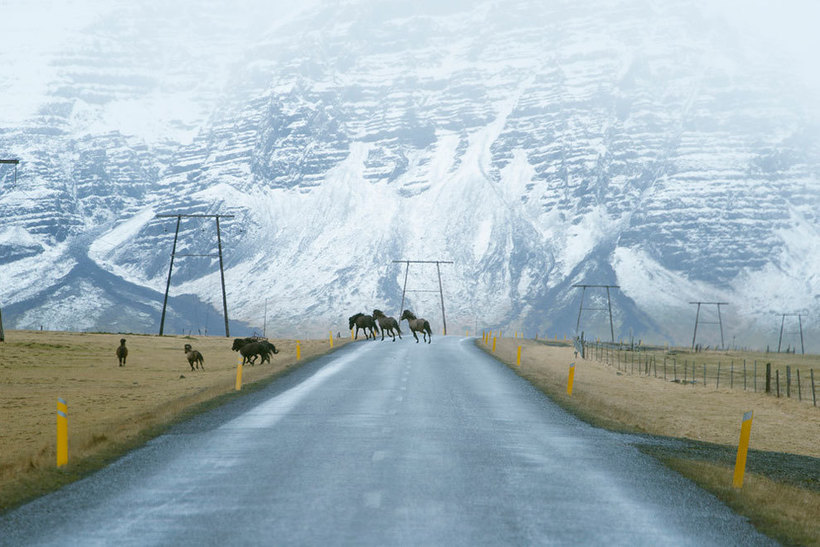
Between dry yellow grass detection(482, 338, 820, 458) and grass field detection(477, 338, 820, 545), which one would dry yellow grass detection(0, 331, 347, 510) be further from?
dry yellow grass detection(482, 338, 820, 458)

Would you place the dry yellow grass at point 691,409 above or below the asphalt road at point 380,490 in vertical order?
below

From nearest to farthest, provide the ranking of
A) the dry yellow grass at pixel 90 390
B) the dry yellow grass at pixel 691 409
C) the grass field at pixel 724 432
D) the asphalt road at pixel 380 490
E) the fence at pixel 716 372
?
the asphalt road at pixel 380 490 < the grass field at pixel 724 432 < the dry yellow grass at pixel 90 390 < the dry yellow grass at pixel 691 409 < the fence at pixel 716 372

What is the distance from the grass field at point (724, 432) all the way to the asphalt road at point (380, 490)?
63cm

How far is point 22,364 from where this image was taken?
166 ft

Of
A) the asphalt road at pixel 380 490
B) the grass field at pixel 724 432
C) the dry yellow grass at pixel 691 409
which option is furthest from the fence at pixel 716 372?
the asphalt road at pixel 380 490

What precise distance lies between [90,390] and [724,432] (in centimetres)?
2387

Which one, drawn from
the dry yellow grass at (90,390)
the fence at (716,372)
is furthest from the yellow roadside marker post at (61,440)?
the fence at (716,372)

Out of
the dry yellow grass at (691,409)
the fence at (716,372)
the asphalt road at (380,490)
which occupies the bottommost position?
the fence at (716,372)

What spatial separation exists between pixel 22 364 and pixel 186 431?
33346 millimetres

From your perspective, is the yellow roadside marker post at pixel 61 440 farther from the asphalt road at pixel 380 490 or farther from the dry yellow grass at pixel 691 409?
the dry yellow grass at pixel 691 409

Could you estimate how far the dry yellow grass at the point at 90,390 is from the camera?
18.8 metres

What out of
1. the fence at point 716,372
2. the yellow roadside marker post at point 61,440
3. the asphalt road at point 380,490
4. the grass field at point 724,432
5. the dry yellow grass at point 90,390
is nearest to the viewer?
the asphalt road at point 380,490

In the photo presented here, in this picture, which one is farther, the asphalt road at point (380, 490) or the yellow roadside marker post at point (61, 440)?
the yellow roadside marker post at point (61, 440)

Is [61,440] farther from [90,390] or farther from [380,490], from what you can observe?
[90,390]
